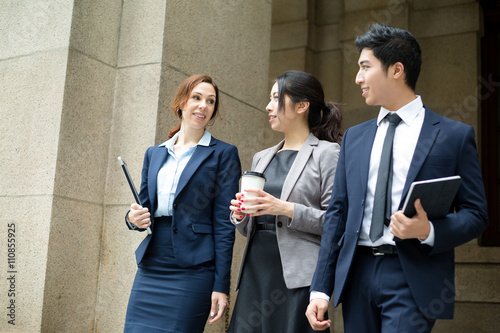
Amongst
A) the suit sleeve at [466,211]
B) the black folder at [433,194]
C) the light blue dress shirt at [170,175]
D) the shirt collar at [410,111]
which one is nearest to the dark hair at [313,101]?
the light blue dress shirt at [170,175]

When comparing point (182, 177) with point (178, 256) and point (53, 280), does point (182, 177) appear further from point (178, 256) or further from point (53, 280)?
point (53, 280)

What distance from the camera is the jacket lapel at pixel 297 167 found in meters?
3.57

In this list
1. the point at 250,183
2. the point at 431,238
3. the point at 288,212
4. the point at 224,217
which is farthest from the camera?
the point at 224,217

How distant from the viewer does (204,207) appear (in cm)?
384

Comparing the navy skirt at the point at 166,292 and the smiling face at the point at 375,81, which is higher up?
the smiling face at the point at 375,81

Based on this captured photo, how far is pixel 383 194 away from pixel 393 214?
0.54 feet

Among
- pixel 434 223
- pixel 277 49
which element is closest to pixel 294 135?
pixel 434 223

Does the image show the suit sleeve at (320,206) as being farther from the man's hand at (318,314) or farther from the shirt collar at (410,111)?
the shirt collar at (410,111)

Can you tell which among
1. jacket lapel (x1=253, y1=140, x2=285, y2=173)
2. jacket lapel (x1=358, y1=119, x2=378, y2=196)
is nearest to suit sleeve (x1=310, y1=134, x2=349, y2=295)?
jacket lapel (x1=358, y1=119, x2=378, y2=196)

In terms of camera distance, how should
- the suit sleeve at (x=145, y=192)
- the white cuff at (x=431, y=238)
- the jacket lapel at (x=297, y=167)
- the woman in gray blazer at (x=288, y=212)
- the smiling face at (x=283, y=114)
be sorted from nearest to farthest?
the white cuff at (x=431, y=238) → the woman in gray blazer at (x=288, y=212) → the jacket lapel at (x=297, y=167) → the smiling face at (x=283, y=114) → the suit sleeve at (x=145, y=192)

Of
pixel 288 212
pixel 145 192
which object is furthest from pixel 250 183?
pixel 145 192

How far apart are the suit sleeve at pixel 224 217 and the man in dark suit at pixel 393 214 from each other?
2.92 ft

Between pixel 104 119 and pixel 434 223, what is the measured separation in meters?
3.36

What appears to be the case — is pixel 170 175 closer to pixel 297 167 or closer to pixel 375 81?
pixel 297 167
